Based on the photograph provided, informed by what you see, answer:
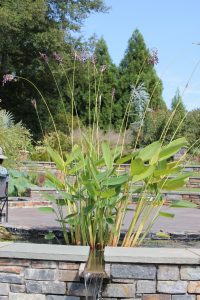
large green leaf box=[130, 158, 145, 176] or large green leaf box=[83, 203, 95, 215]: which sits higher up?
large green leaf box=[130, 158, 145, 176]

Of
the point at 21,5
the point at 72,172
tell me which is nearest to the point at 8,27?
the point at 21,5

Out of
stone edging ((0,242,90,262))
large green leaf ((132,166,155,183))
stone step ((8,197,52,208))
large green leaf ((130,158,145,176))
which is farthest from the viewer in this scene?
stone step ((8,197,52,208))

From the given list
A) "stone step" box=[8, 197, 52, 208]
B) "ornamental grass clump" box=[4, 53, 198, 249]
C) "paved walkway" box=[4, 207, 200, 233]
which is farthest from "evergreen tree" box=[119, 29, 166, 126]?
"ornamental grass clump" box=[4, 53, 198, 249]

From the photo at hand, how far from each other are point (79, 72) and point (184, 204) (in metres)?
19.0

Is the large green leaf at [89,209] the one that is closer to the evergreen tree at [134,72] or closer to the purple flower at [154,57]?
the purple flower at [154,57]

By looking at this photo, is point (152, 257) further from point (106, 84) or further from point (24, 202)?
point (106, 84)

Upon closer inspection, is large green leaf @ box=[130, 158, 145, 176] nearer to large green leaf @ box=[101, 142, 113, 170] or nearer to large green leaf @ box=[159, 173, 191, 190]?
large green leaf @ box=[101, 142, 113, 170]

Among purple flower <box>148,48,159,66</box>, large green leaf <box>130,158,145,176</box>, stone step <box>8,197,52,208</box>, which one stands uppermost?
stone step <box>8,197,52,208</box>

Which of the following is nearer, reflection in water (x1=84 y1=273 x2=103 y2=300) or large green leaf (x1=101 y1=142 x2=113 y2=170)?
reflection in water (x1=84 y1=273 x2=103 y2=300)

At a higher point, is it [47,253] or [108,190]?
[108,190]

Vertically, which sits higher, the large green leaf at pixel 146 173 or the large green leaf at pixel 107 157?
the large green leaf at pixel 107 157

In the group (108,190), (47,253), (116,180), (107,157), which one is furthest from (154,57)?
(47,253)

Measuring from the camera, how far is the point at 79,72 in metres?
22.5

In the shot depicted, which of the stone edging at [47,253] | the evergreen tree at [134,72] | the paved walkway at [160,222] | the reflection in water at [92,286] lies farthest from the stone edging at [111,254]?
the evergreen tree at [134,72]
